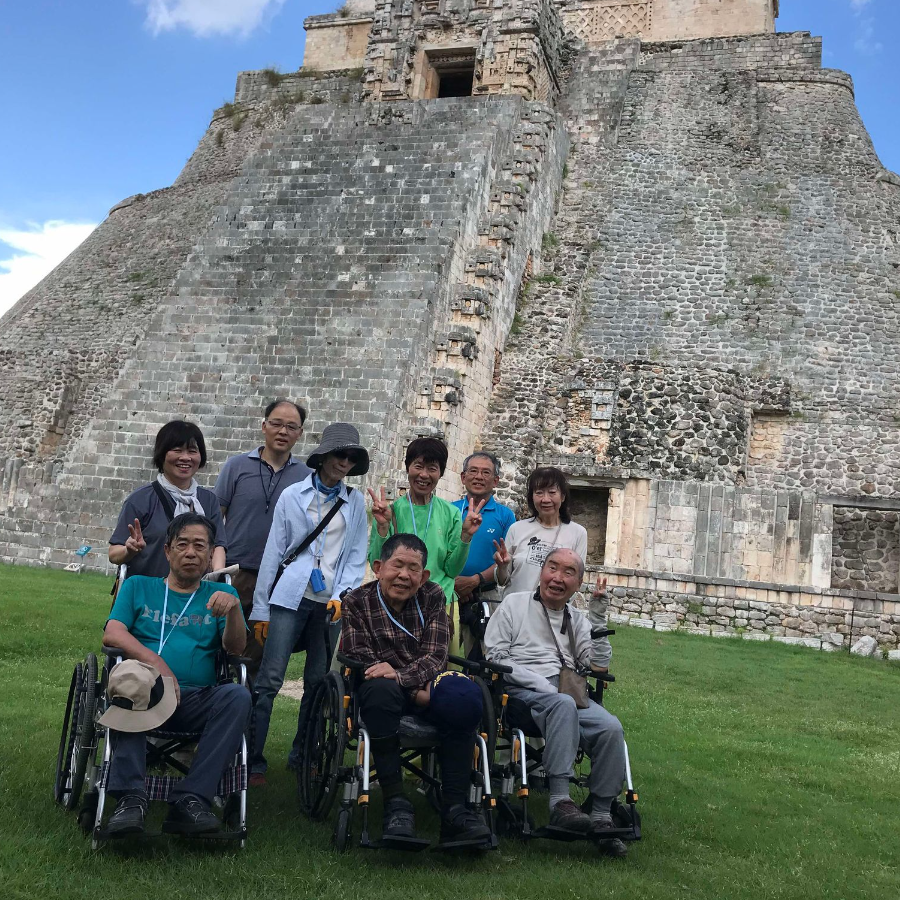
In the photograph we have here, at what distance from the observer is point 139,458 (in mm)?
14398

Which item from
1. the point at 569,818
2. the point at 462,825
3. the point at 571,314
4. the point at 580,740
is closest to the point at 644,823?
the point at 580,740

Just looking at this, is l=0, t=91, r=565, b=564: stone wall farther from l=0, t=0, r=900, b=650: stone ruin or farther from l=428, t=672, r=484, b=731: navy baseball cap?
l=428, t=672, r=484, b=731: navy baseball cap

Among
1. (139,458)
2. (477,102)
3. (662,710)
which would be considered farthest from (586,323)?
(662,710)

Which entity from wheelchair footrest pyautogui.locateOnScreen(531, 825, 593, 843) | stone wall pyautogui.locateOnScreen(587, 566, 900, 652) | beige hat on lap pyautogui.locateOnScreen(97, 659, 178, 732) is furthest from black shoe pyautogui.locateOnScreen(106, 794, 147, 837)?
stone wall pyautogui.locateOnScreen(587, 566, 900, 652)

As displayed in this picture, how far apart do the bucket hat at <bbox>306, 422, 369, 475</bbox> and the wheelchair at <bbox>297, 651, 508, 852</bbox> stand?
1.16 m

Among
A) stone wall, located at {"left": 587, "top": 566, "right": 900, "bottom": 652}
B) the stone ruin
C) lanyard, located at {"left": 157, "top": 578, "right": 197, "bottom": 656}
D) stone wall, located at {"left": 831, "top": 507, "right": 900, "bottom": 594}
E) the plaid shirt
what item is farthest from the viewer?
stone wall, located at {"left": 831, "top": 507, "right": 900, "bottom": 594}

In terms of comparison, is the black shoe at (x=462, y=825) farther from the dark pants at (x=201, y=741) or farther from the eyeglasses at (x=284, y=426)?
the eyeglasses at (x=284, y=426)

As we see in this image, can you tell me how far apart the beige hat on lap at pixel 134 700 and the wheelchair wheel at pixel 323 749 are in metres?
0.75

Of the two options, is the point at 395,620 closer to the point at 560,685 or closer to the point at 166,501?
the point at 560,685

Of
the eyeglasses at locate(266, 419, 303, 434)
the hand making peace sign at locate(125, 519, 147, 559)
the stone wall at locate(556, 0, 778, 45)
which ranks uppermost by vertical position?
the stone wall at locate(556, 0, 778, 45)

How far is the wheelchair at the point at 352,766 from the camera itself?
427 cm

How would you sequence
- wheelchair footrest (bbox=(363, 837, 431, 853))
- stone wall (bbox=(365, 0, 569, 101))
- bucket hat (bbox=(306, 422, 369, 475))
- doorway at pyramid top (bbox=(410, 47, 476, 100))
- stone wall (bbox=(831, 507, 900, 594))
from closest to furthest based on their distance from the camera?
wheelchair footrest (bbox=(363, 837, 431, 853)), bucket hat (bbox=(306, 422, 369, 475)), stone wall (bbox=(831, 507, 900, 594)), stone wall (bbox=(365, 0, 569, 101)), doorway at pyramid top (bbox=(410, 47, 476, 100))

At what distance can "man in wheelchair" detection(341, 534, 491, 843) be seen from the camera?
4.37 m

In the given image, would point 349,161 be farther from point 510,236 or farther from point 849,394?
point 849,394
